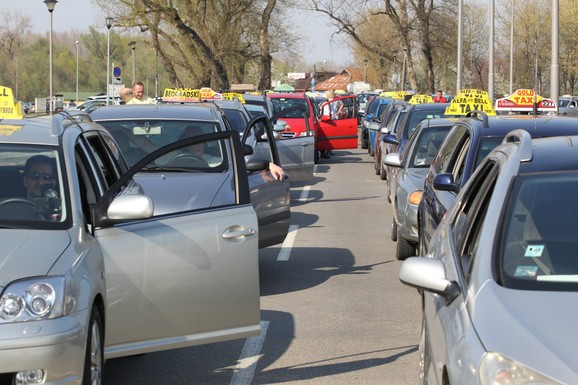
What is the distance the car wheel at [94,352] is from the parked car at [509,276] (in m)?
1.70

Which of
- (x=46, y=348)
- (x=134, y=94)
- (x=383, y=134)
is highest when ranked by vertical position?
(x=134, y=94)

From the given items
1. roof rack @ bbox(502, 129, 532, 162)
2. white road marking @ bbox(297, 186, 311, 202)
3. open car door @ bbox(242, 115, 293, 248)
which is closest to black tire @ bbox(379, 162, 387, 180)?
white road marking @ bbox(297, 186, 311, 202)

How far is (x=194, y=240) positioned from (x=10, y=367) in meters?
1.52

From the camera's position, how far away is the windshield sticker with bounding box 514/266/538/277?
426 cm

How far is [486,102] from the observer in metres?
17.3

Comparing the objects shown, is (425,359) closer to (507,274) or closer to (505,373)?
(507,274)

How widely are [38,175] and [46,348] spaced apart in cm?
157

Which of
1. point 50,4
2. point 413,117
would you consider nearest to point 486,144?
point 413,117

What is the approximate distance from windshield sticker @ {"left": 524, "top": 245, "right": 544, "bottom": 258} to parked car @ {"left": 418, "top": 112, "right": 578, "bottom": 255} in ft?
12.3

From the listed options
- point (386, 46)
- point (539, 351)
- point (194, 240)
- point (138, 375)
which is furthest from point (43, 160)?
point (386, 46)

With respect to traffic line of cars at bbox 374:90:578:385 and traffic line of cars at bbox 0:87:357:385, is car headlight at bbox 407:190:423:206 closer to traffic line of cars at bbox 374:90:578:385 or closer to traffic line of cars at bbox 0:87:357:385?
traffic line of cars at bbox 0:87:357:385

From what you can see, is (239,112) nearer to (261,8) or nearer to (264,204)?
(264,204)

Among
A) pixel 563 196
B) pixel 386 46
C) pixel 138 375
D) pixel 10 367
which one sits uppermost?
pixel 386 46

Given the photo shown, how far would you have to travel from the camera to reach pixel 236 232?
250 inches
